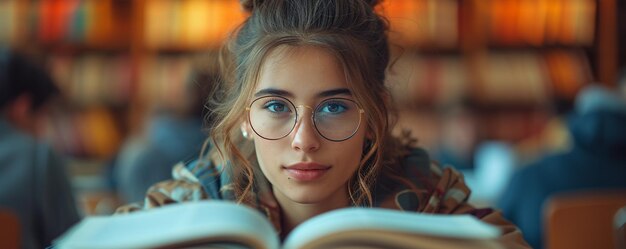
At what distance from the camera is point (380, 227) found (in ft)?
3.09

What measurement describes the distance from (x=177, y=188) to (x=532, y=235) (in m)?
1.66

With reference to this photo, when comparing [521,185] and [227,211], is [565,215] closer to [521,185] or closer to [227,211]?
[521,185]

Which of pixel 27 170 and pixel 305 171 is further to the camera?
pixel 27 170

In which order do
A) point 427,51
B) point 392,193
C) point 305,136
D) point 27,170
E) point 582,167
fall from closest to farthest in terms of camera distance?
point 305,136, point 392,193, point 27,170, point 582,167, point 427,51

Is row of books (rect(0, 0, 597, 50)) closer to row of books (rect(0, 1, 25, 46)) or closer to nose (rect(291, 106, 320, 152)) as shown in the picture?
row of books (rect(0, 1, 25, 46))

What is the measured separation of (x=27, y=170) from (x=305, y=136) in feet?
3.71

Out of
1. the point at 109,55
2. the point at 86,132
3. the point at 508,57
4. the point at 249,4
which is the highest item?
the point at 249,4

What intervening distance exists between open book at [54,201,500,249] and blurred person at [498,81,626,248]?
193 cm

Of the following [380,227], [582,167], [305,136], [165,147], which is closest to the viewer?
[380,227]

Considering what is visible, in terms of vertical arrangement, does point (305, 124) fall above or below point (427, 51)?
above

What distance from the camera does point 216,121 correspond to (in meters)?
1.49

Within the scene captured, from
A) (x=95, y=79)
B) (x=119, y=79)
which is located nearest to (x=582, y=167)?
(x=119, y=79)

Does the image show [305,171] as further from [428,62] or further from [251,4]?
[428,62]

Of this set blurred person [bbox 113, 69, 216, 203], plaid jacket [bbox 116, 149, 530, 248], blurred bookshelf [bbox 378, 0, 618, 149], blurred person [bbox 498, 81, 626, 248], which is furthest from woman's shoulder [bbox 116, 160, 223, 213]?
blurred bookshelf [bbox 378, 0, 618, 149]
